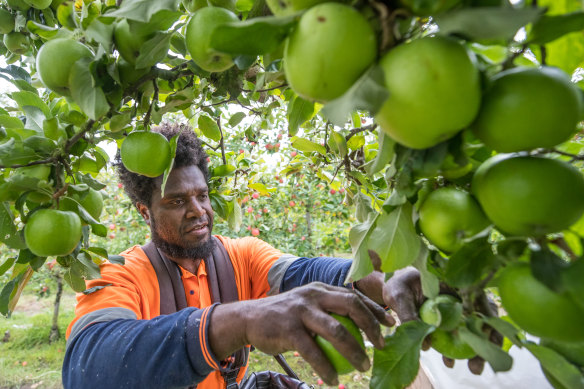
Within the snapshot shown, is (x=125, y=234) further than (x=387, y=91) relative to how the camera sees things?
Yes

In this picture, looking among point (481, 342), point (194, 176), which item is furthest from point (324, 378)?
point (194, 176)

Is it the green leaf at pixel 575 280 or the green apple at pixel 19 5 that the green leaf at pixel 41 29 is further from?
the green leaf at pixel 575 280

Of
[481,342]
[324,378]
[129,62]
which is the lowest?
[324,378]

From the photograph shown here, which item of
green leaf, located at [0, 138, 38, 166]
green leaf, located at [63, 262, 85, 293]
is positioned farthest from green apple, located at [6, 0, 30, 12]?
green leaf, located at [63, 262, 85, 293]

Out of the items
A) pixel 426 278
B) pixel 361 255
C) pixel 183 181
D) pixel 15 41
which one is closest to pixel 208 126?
pixel 15 41

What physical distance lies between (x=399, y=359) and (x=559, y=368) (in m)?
0.21

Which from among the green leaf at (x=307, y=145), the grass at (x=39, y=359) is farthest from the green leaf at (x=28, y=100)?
the grass at (x=39, y=359)

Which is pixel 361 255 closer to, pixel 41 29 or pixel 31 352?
pixel 41 29

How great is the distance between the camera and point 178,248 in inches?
75.7

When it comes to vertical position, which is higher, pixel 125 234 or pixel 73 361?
pixel 73 361

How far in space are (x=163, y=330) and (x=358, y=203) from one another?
73cm

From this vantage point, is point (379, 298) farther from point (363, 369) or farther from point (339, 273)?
point (363, 369)

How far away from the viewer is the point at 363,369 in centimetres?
67

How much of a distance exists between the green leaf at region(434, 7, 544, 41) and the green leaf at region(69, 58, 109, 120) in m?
0.51
